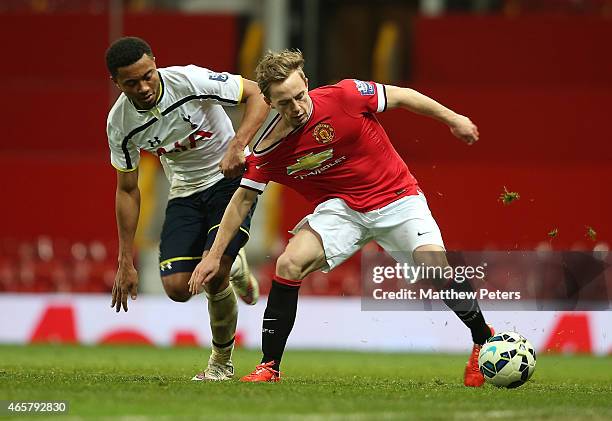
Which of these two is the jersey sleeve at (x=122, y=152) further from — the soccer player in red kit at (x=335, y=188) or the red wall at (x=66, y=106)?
the red wall at (x=66, y=106)

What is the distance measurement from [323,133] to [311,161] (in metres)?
0.20

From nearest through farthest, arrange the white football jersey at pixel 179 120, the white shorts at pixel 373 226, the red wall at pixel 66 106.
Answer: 1. the white shorts at pixel 373 226
2. the white football jersey at pixel 179 120
3. the red wall at pixel 66 106

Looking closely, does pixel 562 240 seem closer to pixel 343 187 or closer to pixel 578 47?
pixel 578 47

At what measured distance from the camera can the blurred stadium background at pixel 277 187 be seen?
14648 mm

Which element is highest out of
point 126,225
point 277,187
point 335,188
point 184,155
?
point 184,155

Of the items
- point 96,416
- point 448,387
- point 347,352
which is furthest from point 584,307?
point 96,416

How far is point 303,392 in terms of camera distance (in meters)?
6.92

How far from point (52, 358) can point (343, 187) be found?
14.3 feet

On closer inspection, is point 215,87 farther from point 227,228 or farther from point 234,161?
point 227,228

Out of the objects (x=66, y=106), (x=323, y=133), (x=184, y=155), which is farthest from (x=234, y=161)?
(x=66, y=106)

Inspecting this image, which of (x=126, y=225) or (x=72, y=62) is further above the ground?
(x=72, y=62)

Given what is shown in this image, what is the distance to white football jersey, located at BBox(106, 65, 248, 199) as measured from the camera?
788cm

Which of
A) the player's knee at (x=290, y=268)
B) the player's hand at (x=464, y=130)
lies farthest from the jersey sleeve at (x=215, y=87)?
the player's hand at (x=464, y=130)

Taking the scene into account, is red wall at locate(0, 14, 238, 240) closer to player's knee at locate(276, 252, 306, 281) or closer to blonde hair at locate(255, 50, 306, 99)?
player's knee at locate(276, 252, 306, 281)
